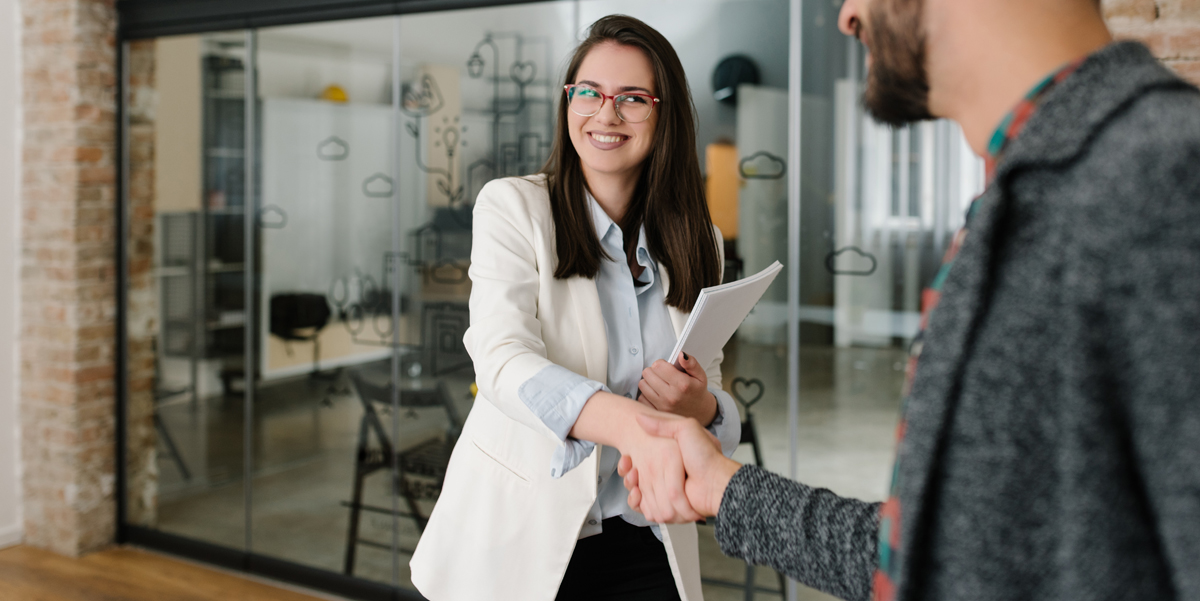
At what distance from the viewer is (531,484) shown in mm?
1391

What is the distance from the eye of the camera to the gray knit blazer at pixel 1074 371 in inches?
20.2

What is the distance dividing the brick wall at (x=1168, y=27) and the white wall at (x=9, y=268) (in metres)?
4.10

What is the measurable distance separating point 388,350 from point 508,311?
2.03m

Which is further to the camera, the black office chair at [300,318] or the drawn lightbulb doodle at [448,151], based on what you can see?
the black office chair at [300,318]

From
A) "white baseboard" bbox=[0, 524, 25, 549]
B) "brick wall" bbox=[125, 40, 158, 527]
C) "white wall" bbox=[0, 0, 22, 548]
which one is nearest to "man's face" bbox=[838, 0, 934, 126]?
"brick wall" bbox=[125, 40, 158, 527]

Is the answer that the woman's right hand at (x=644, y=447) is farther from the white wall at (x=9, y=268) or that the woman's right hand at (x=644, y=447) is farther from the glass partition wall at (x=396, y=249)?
the white wall at (x=9, y=268)

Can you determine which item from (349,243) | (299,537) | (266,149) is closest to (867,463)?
(349,243)

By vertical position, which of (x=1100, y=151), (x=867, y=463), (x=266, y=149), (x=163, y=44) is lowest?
(x=867, y=463)

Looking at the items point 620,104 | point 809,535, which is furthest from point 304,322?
point 809,535

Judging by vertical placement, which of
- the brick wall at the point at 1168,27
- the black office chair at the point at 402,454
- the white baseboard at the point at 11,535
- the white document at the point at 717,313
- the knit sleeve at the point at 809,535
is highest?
the brick wall at the point at 1168,27

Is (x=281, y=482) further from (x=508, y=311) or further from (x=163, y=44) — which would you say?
(x=508, y=311)

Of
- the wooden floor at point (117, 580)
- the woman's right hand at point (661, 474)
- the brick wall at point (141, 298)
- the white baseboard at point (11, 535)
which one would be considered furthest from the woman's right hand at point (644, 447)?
the white baseboard at point (11, 535)

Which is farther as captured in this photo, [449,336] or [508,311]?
[449,336]

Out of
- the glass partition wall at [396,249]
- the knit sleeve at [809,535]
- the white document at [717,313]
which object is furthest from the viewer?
the glass partition wall at [396,249]
